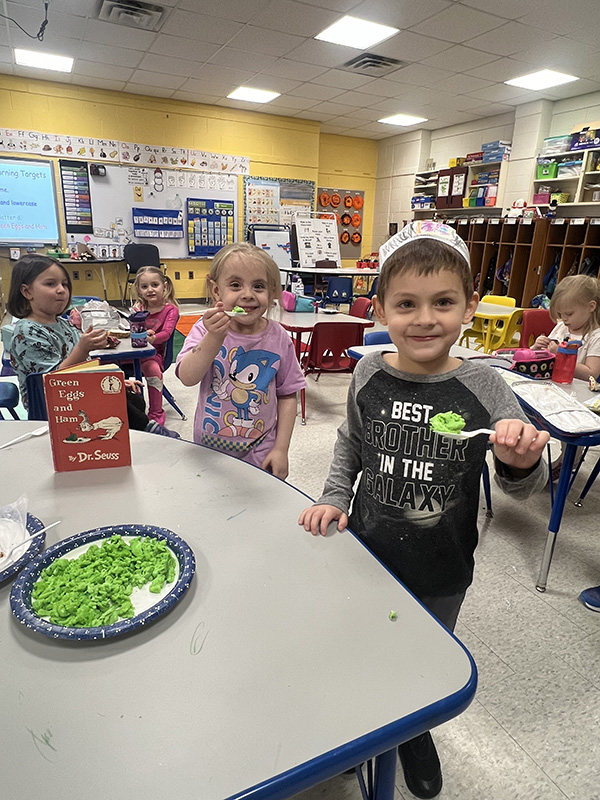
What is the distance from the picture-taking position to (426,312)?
925 millimetres

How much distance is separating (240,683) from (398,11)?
18.2 feet

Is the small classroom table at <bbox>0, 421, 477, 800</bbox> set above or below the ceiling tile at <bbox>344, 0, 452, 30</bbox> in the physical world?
below

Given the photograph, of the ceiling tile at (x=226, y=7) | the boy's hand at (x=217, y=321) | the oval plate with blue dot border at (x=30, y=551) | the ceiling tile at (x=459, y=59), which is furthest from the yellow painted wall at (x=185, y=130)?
the oval plate with blue dot border at (x=30, y=551)

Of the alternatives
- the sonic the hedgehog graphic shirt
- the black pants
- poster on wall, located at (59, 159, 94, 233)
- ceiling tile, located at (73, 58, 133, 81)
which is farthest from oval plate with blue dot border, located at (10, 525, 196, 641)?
poster on wall, located at (59, 159, 94, 233)

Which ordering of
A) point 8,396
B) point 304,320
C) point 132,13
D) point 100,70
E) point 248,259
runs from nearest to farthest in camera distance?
point 248,259 < point 8,396 < point 304,320 < point 132,13 < point 100,70

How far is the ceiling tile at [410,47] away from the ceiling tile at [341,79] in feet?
2.63

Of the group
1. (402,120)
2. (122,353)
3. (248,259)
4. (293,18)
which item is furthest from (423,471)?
(402,120)

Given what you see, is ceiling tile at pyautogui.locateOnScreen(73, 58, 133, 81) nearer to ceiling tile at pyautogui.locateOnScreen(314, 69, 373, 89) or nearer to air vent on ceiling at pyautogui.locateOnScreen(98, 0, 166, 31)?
air vent on ceiling at pyautogui.locateOnScreen(98, 0, 166, 31)

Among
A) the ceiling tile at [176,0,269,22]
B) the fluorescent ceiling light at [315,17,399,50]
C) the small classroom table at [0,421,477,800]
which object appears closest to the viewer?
the small classroom table at [0,421,477,800]

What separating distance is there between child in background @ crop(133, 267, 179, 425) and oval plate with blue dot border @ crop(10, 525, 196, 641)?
8.13 feet

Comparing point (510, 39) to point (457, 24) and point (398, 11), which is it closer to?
point (457, 24)

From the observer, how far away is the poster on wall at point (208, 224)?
331 inches

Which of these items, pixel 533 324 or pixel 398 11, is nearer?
pixel 533 324

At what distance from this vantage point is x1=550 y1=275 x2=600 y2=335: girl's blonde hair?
7.80 ft
